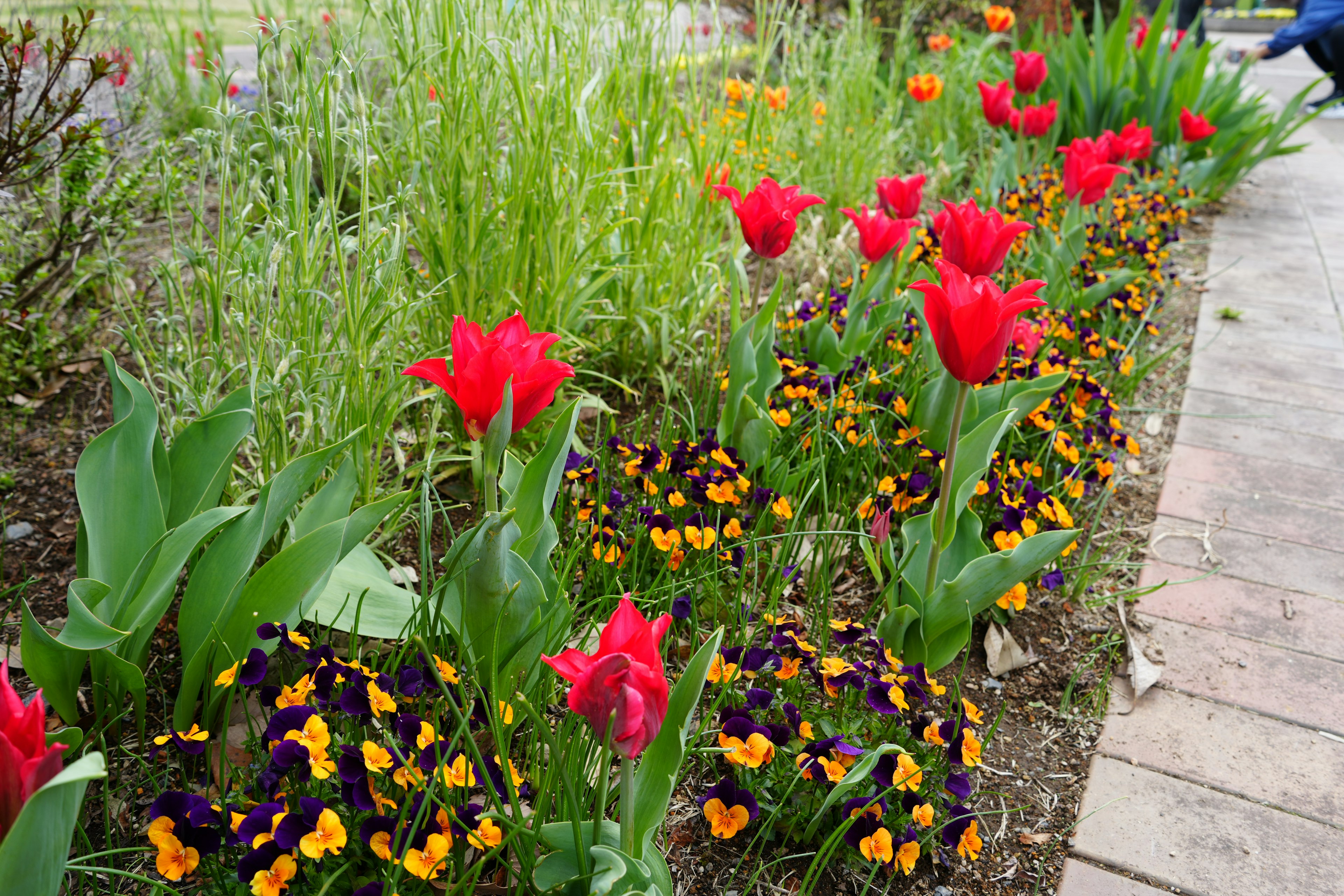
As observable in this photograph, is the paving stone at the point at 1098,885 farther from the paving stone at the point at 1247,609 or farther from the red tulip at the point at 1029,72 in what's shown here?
the red tulip at the point at 1029,72

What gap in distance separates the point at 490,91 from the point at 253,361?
2.84 feet

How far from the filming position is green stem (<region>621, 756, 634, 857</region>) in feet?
3.20

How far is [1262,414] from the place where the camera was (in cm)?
281

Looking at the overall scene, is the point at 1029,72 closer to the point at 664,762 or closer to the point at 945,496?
the point at 945,496

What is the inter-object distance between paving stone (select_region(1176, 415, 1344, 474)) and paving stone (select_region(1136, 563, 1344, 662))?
0.71 metres

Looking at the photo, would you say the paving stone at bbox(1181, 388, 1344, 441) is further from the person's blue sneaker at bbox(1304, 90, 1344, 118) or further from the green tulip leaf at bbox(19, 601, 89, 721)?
the person's blue sneaker at bbox(1304, 90, 1344, 118)

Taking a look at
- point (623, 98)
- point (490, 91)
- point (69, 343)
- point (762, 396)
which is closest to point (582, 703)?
point (762, 396)

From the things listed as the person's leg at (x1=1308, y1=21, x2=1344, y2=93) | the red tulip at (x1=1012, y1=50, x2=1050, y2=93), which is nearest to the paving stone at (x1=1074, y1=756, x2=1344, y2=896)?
the red tulip at (x1=1012, y1=50, x2=1050, y2=93)

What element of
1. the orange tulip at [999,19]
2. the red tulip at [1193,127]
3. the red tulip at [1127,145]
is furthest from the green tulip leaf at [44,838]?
the orange tulip at [999,19]

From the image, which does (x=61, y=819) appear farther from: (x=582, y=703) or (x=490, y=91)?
(x=490, y=91)

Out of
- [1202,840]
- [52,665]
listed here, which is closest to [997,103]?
[1202,840]

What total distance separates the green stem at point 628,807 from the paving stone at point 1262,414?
2.38m

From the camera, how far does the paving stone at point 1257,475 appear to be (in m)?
2.41

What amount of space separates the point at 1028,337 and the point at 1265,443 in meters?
1.13
